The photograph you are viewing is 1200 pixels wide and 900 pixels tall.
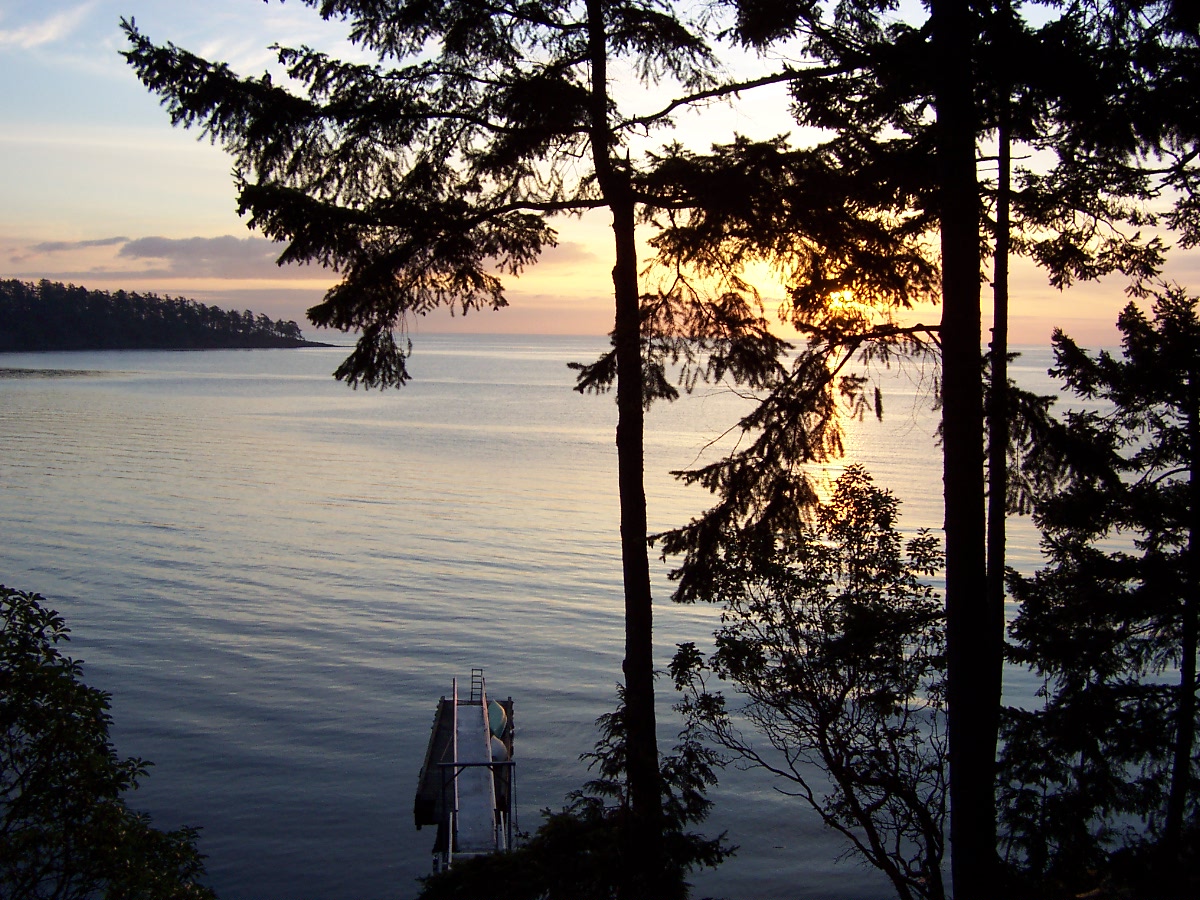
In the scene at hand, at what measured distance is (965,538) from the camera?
8.41 m

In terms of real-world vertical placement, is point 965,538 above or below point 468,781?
above

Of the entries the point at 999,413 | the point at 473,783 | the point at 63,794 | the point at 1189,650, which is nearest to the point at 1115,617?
the point at 1189,650

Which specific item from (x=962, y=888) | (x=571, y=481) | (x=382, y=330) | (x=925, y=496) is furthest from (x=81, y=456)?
(x=962, y=888)

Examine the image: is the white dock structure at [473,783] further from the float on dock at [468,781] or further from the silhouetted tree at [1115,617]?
the silhouetted tree at [1115,617]

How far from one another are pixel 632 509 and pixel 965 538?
342 cm

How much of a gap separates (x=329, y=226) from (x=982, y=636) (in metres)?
7.07

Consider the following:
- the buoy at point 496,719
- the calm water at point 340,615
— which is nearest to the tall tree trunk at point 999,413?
the calm water at point 340,615

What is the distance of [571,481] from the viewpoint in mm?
54469

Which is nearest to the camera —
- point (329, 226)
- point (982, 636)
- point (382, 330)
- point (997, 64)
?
point (997, 64)

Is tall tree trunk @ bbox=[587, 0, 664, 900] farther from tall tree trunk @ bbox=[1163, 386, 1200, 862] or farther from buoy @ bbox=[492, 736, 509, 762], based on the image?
buoy @ bbox=[492, 736, 509, 762]

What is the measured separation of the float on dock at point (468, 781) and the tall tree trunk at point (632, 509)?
20.2 feet

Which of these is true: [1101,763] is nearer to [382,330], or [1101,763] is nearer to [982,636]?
[982,636]

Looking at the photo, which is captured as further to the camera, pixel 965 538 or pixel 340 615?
pixel 340 615

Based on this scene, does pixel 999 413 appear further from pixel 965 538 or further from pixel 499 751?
pixel 499 751
